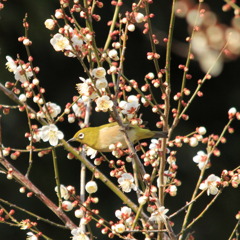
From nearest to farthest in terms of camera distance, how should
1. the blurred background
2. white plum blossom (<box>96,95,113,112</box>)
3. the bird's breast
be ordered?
white plum blossom (<box>96,95,113,112</box>)
the bird's breast
the blurred background

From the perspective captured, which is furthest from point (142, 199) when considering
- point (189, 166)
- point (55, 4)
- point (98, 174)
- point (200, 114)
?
point (200, 114)

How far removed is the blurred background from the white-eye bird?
2.21 meters

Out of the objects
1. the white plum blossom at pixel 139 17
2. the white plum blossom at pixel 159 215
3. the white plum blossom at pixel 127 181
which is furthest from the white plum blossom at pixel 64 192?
the white plum blossom at pixel 139 17

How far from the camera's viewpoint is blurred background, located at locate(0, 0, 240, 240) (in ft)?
15.4

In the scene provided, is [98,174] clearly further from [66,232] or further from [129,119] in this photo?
[66,232]

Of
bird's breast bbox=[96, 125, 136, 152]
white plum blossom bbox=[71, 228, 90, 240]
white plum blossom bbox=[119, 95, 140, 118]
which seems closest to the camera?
white plum blossom bbox=[71, 228, 90, 240]

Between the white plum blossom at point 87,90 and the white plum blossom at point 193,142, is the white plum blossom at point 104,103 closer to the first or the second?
the white plum blossom at point 87,90

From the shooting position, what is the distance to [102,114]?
16.4ft

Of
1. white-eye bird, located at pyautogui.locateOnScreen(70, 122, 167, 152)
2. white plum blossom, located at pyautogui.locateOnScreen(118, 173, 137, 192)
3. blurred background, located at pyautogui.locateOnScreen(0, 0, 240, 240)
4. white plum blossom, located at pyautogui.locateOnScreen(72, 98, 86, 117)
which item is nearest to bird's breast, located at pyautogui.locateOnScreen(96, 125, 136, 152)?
white-eye bird, located at pyautogui.locateOnScreen(70, 122, 167, 152)

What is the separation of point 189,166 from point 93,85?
11.8 feet

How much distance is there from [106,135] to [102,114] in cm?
280

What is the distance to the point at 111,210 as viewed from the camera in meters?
5.08

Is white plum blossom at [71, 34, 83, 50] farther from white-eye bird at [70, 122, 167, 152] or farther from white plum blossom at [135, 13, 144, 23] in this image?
white-eye bird at [70, 122, 167, 152]

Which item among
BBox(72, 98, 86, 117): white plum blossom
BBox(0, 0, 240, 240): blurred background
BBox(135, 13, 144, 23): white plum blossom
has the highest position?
BBox(135, 13, 144, 23): white plum blossom
